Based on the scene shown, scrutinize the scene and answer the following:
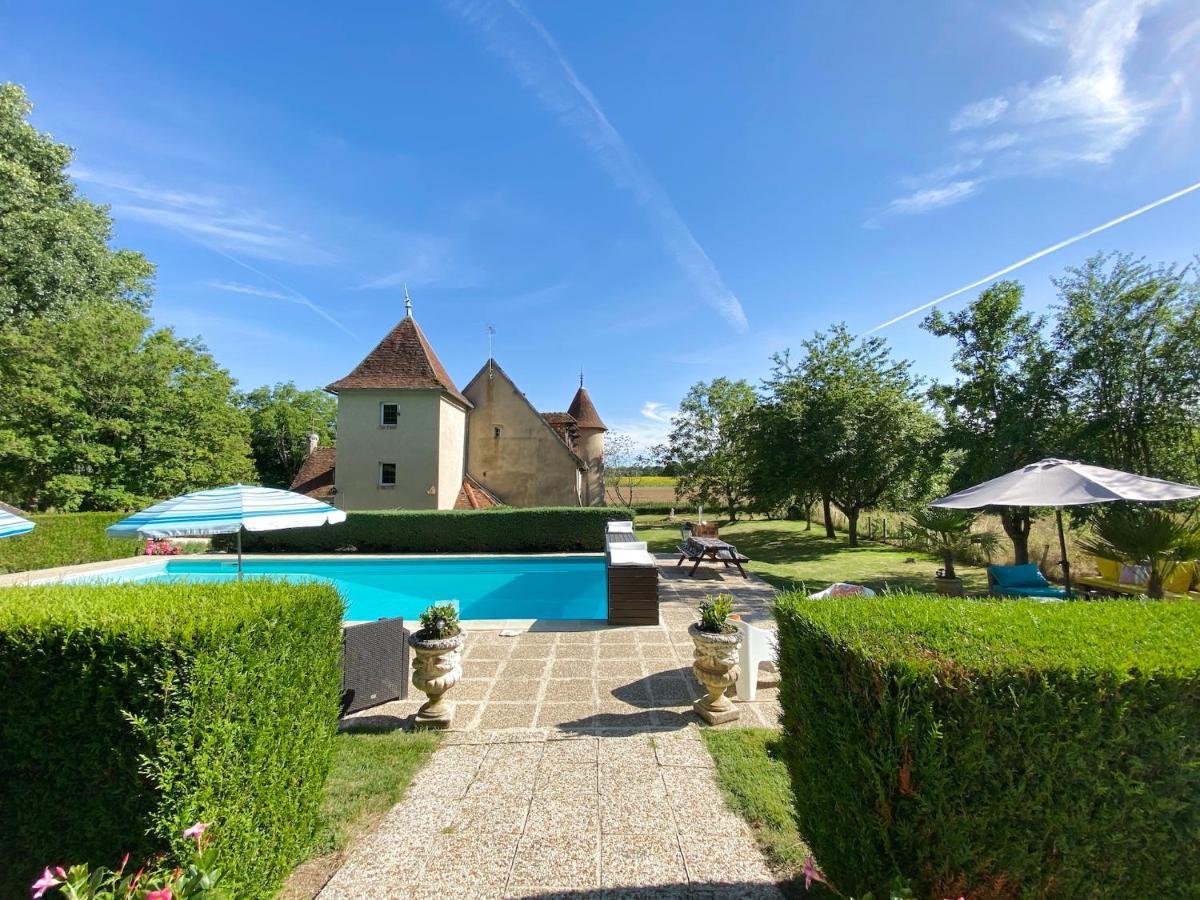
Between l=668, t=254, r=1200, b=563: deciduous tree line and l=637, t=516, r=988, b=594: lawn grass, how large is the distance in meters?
2.26

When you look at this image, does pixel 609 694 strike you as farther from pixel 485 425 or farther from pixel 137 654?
pixel 485 425

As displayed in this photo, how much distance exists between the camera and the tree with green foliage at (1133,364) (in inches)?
420

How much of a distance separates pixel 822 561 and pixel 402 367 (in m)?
19.4

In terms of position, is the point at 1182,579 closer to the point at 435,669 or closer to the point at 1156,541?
the point at 1156,541

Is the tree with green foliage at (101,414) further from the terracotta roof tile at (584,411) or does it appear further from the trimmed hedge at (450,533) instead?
the terracotta roof tile at (584,411)

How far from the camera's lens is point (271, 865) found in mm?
2760

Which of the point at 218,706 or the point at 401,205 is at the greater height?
the point at 401,205

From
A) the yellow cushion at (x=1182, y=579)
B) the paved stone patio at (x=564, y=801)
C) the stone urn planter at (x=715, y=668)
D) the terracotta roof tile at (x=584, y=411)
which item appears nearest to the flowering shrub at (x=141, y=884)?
the paved stone patio at (x=564, y=801)

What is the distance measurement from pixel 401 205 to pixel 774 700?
14475mm

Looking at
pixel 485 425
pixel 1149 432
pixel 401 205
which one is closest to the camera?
pixel 1149 432

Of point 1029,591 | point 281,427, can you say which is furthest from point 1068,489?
point 281,427

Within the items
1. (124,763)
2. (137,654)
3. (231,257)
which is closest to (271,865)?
(124,763)

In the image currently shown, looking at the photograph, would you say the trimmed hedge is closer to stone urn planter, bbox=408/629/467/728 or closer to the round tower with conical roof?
the round tower with conical roof

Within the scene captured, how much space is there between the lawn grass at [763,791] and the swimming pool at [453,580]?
303 inches
